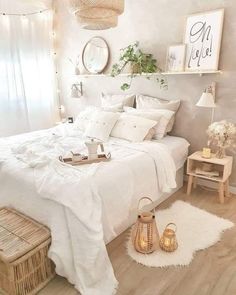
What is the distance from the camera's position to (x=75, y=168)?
2.12 metres

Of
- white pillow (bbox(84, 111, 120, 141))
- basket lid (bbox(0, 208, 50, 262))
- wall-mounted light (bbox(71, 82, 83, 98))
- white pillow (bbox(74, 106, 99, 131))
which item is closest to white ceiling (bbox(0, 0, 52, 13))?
wall-mounted light (bbox(71, 82, 83, 98))

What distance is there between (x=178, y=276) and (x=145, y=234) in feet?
1.23

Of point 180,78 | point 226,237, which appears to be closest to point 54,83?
point 180,78

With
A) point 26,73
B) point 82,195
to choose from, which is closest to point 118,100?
point 26,73

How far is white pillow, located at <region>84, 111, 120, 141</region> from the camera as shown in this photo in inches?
123

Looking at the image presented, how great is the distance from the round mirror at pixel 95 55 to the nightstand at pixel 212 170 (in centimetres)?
201

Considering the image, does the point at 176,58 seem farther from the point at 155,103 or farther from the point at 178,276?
the point at 178,276

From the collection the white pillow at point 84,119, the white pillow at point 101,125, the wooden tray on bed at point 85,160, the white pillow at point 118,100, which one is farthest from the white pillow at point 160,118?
the wooden tray on bed at point 85,160

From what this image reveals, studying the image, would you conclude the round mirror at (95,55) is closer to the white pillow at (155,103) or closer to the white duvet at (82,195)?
the white pillow at (155,103)

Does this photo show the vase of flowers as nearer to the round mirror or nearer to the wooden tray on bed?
the wooden tray on bed

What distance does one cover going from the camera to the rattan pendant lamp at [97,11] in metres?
1.94

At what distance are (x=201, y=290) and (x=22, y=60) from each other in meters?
3.93

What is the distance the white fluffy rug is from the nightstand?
360mm

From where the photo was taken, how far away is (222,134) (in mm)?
2791
